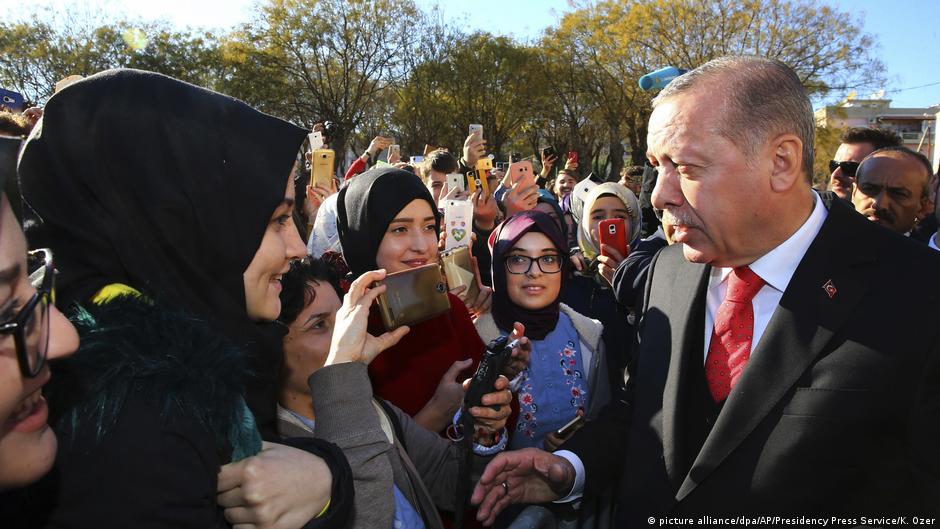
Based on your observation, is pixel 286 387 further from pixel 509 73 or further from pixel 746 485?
pixel 509 73

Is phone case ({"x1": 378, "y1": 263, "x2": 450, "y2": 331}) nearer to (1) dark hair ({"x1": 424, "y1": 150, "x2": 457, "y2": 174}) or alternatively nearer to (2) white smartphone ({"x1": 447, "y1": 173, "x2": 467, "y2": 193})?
(2) white smartphone ({"x1": 447, "y1": 173, "x2": 467, "y2": 193})

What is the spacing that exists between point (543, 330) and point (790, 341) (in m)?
1.49

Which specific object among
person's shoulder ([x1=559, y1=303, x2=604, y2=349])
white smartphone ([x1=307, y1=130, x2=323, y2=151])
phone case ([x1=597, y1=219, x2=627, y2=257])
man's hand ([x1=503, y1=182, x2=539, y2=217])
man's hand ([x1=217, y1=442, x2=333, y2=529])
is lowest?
person's shoulder ([x1=559, y1=303, x2=604, y2=349])

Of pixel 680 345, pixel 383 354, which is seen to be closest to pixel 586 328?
pixel 383 354

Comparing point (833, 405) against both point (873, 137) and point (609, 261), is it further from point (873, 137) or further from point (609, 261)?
point (873, 137)

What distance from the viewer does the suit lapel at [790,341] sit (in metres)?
1.58

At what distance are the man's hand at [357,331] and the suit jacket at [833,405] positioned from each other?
3.20 ft

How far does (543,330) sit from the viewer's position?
301cm

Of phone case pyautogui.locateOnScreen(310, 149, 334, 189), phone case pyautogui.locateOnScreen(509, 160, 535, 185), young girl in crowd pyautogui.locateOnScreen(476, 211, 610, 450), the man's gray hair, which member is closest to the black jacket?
the man's gray hair

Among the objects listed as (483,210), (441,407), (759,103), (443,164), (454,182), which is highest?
(443,164)

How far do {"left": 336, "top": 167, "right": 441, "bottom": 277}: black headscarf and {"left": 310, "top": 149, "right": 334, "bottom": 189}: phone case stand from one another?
1921 mm

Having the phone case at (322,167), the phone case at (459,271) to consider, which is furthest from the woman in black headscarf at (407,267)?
the phone case at (322,167)

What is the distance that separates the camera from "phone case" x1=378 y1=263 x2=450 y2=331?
2.20 metres

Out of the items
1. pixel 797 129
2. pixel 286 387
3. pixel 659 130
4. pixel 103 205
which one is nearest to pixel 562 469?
pixel 286 387
